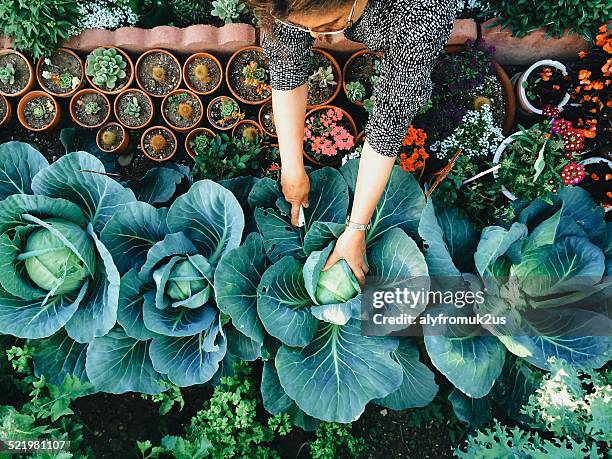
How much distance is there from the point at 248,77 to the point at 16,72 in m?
1.19

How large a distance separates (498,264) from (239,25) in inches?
65.3

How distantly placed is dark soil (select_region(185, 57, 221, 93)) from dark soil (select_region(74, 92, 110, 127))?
0.46 m

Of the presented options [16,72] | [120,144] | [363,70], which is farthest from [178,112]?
[363,70]

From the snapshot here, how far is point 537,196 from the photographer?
220 cm

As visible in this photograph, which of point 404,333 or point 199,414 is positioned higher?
point 404,333

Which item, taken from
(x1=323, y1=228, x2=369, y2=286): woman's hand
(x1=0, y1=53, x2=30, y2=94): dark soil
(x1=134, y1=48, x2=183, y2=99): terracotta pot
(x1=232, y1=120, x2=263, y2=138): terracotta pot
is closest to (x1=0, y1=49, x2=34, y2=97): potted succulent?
(x1=0, y1=53, x2=30, y2=94): dark soil

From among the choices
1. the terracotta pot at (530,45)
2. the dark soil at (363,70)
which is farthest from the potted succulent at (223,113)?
the terracotta pot at (530,45)

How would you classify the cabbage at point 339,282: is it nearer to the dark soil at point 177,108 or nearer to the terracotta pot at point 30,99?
the dark soil at point 177,108

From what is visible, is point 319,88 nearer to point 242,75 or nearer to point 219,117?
point 242,75

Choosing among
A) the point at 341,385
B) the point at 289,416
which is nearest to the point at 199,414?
the point at 289,416

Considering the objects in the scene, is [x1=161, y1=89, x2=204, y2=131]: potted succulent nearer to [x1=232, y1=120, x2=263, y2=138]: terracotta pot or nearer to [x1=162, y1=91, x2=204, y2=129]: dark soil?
[x1=162, y1=91, x2=204, y2=129]: dark soil

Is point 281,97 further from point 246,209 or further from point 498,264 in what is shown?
point 498,264

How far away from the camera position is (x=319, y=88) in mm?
2529

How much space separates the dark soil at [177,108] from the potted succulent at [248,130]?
199 mm
